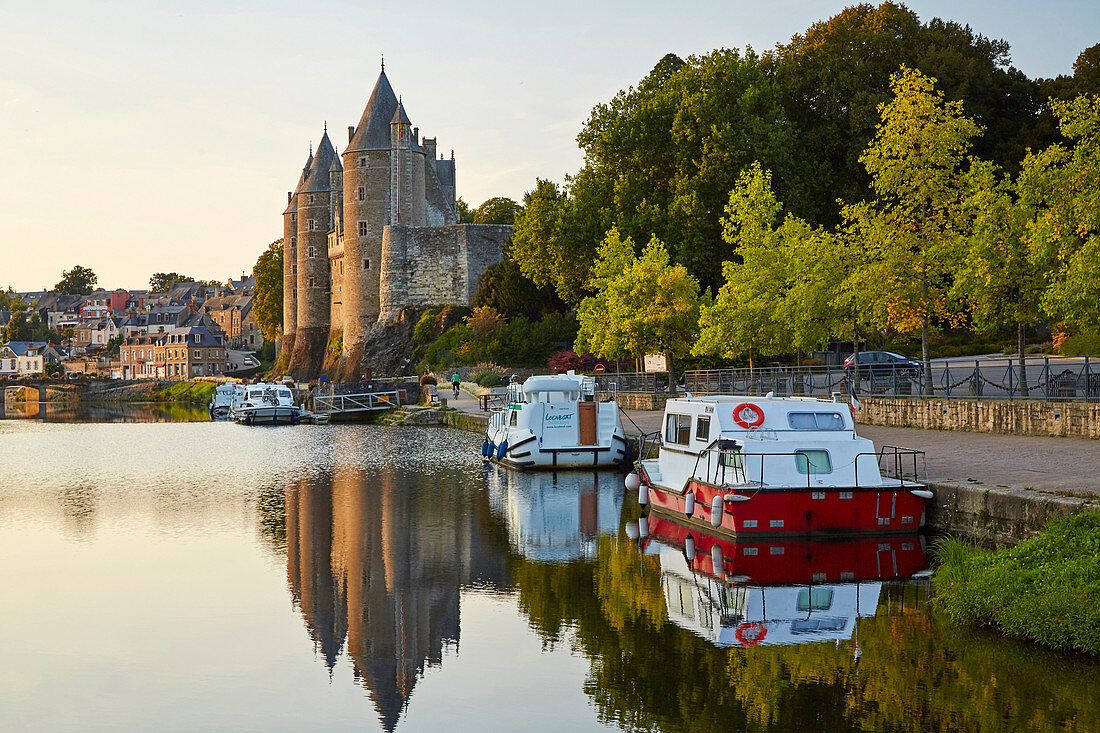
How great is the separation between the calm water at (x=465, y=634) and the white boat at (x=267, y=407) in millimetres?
33073

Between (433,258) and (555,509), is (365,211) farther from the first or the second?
(555,509)

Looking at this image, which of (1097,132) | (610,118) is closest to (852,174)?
(610,118)

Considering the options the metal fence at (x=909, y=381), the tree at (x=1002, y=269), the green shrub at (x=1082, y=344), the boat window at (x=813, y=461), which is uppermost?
the tree at (x=1002, y=269)

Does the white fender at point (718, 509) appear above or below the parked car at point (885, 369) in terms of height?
below

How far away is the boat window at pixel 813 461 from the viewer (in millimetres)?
14873

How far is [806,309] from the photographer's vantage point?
28.6 metres

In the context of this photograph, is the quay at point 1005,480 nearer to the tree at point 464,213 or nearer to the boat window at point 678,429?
the boat window at point 678,429

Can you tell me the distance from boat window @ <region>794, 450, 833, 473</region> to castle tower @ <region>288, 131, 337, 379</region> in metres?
71.0

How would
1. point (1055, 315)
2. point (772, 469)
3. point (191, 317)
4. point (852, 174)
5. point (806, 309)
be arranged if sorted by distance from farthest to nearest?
point (191, 317)
point (852, 174)
point (806, 309)
point (1055, 315)
point (772, 469)

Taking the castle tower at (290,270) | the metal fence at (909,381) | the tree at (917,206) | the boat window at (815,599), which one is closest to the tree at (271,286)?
the castle tower at (290,270)

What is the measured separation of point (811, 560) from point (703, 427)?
348cm

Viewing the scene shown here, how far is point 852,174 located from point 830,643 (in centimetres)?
3625

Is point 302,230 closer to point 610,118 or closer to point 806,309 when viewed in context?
point 610,118

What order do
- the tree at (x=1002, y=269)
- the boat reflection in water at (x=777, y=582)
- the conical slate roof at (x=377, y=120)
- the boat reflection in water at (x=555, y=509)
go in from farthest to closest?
the conical slate roof at (x=377, y=120) → the tree at (x=1002, y=269) → the boat reflection in water at (x=555, y=509) → the boat reflection in water at (x=777, y=582)
